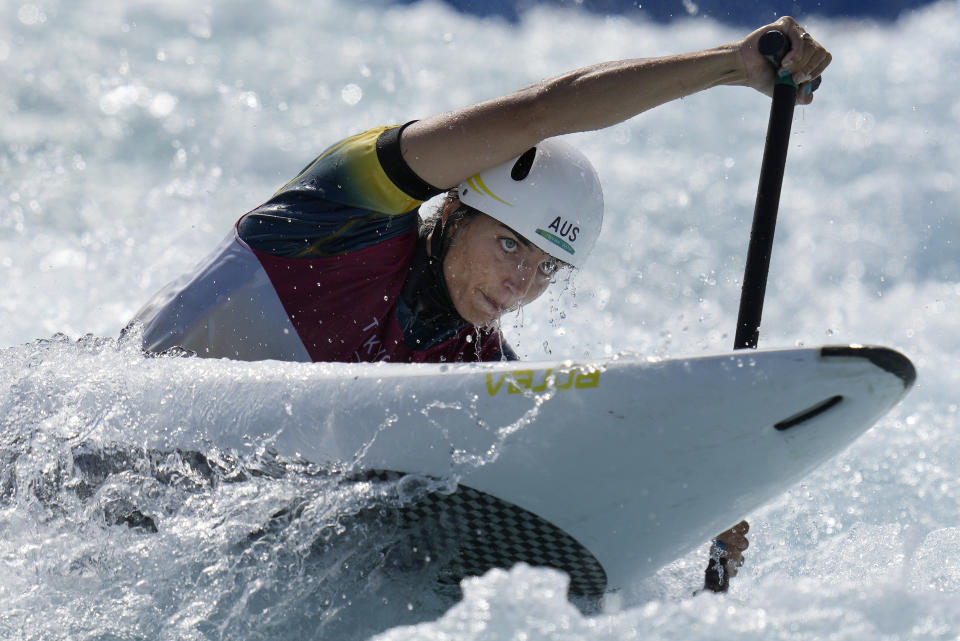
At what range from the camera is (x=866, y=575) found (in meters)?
2.69

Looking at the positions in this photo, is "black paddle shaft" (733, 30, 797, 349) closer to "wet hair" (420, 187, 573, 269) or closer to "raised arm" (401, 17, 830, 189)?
"raised arm" (401, 17, 830, 189)

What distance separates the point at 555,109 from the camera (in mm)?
2113

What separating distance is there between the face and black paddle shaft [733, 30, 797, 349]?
1.78ft

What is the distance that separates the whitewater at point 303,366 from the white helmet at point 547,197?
30.9 inches

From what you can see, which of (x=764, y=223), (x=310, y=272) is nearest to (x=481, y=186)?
(x=310, y=272)

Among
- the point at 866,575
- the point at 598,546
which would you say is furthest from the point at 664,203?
the point at 598,546

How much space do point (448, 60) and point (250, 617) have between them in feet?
26.5

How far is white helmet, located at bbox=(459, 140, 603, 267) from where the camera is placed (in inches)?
95.1

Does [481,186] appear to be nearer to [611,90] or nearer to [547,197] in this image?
[547,197]

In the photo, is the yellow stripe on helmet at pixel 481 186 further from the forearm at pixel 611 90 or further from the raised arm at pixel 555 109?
the forearm at pixel 611 90

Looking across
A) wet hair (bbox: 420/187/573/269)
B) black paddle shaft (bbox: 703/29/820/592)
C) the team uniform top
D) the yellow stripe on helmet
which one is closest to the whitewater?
the team uniform top

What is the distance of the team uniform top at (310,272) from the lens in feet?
7.29

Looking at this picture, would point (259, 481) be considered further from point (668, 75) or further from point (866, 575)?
point (866, 575)

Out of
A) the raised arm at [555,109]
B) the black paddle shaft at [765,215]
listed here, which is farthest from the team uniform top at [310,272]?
the black paddle shaft at [765,215]
